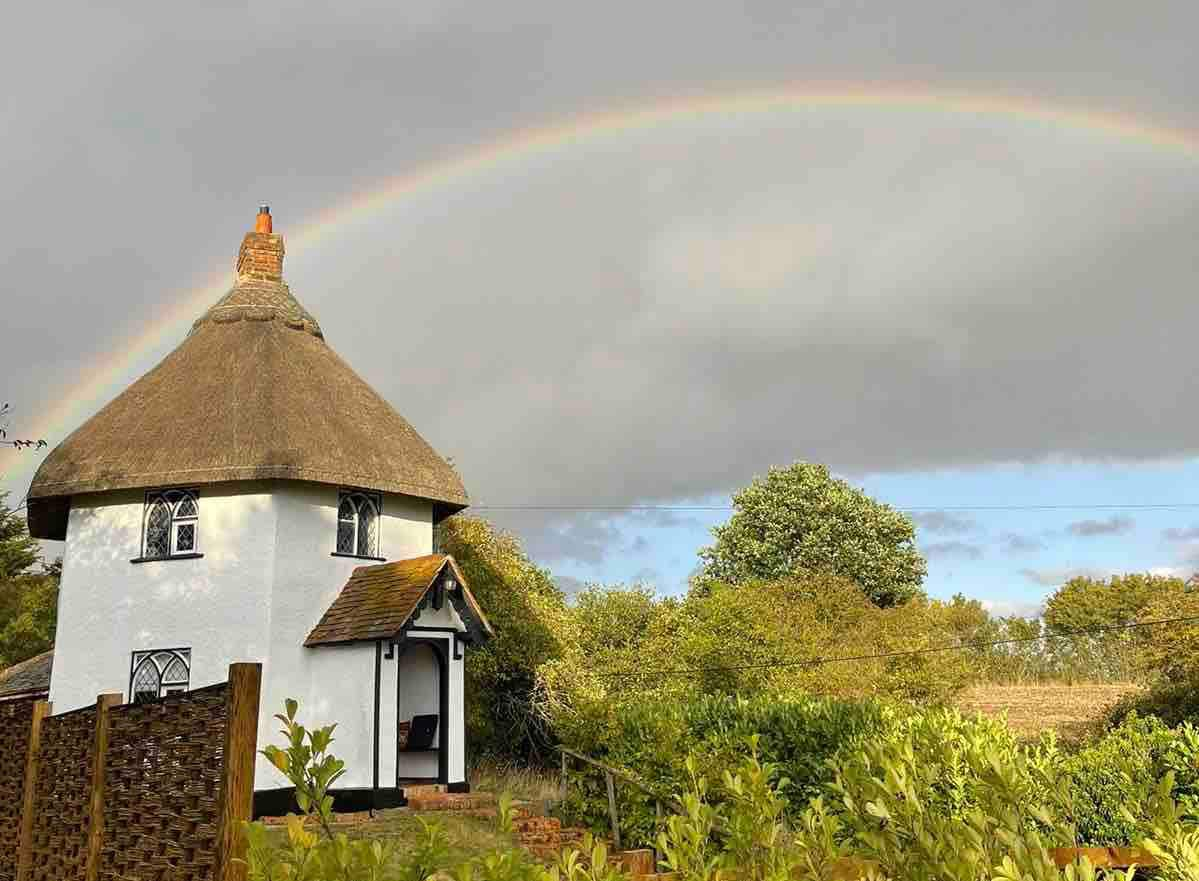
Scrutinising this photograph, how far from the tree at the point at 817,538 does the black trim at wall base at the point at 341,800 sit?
33.0 meters

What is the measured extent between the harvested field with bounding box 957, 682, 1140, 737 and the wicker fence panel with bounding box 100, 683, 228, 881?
863 inches

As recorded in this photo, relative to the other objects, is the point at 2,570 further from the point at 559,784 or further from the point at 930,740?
the point at 930,740

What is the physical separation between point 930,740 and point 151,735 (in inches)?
231

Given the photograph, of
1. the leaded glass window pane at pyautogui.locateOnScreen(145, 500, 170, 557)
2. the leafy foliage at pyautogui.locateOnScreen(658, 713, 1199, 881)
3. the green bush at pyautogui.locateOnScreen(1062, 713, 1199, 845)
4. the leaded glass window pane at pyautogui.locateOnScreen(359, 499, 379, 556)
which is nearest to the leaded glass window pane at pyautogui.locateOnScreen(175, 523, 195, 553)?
the leaded glass window pane at pyautogui.locateOnScreen(145, 500, 170, 557)

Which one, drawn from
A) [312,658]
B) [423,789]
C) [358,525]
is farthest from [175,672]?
[423,789]

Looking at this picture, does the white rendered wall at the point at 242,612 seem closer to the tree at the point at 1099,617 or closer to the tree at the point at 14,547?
the tree at the point at 14,547

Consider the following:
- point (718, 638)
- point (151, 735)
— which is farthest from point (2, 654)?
point (151, 735)

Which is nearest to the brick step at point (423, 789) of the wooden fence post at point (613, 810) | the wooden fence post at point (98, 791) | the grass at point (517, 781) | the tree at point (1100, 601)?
the grass at point (517, 781)

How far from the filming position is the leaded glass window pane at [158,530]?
59.0 feet

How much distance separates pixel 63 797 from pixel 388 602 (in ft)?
28.9

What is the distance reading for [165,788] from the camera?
22.8 feet

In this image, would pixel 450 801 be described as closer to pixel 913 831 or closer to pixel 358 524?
pixel 358 524

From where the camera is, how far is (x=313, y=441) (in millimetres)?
18156

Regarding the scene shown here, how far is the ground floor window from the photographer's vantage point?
56.6ft
